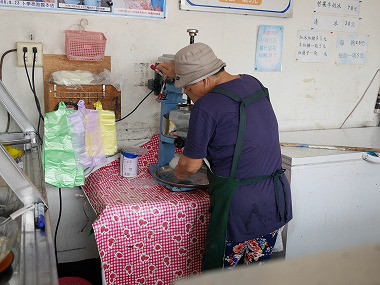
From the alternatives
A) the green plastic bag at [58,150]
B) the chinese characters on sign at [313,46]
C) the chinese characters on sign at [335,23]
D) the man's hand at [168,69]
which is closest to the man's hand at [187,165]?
the man's hand at [168,69]

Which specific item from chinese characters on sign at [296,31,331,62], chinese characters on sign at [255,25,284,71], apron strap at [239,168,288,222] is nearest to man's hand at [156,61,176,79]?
apron strap at [239,168,288,222]

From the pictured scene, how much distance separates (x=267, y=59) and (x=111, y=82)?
1.07 metres

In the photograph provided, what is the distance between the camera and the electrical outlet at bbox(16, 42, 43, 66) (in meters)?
2.06

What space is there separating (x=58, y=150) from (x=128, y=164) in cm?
36

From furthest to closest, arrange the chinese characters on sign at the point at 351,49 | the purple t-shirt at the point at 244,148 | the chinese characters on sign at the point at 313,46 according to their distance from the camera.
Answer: the chinese characters on sign at the point at 351,49 < the chinese characters on sign at the point at 313,46 < the purple t-shirt at the point at 244,148

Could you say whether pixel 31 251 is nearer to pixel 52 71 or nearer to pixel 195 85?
pixel 195 85

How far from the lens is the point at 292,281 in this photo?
457mm

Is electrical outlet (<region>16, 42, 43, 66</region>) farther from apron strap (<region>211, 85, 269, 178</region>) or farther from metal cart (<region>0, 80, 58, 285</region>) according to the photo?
apron strap (<region>211, 85, 269, 178</region>)

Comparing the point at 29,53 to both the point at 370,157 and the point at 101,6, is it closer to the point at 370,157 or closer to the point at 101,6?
the point at 101,6

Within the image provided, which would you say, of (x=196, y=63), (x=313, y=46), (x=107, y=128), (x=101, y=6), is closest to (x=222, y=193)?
(x=196, y=63)

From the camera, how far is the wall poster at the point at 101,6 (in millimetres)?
2041

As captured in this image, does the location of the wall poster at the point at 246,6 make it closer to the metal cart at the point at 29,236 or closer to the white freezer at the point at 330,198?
the white freezer at the point at 330,198

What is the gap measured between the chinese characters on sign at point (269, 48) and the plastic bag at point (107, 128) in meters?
1.07

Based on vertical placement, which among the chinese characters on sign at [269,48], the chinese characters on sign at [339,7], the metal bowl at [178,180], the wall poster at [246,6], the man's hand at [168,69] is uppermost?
the chinese characters on sign at [339,7]
